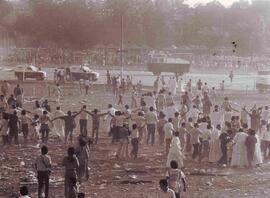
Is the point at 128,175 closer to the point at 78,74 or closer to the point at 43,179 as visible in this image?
the point at 43,179

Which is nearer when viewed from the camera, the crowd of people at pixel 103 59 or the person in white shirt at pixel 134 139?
the person in white shirt at pixel 134 139

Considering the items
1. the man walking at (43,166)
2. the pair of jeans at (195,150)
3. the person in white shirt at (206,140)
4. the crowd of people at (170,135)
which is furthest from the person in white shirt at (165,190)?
the pair of jeans at (195,150)

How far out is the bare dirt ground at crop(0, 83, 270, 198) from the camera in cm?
1606

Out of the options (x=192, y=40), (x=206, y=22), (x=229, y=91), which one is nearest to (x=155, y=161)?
(x=229, y=91)

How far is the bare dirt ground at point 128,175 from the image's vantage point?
52.7 feet

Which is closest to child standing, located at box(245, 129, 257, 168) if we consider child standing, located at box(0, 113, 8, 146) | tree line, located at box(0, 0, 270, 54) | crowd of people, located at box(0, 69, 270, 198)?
crowd of people, located at box(0, 69, 270, 198)

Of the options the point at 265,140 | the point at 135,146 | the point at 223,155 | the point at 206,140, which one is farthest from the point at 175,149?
the point at 265,140

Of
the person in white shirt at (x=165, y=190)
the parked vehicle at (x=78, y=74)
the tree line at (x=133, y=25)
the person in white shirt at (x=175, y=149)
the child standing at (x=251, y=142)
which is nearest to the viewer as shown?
the person in white shirt at (x=165, y=190)

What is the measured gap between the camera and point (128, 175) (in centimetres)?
1781

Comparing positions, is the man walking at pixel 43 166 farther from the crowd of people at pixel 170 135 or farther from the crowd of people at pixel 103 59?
the crowd of people at pixel 103 59

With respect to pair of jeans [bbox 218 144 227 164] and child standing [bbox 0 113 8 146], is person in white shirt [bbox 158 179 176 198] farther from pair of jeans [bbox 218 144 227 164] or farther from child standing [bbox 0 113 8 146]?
child standing [bbox 0 113 8 146]

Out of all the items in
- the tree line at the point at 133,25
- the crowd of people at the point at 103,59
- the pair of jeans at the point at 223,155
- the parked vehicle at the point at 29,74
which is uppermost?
the tree line at the point at 133,25

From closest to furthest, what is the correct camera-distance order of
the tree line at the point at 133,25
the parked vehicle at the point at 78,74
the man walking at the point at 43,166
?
1. the man walking at the point at 43,166
2. the parked vehicle at the point at 78,74
3. the tree line at the point at 133,25

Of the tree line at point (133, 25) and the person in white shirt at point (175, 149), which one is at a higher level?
the tree line at point (133, 25)
